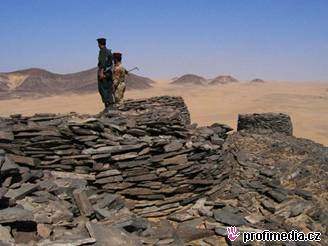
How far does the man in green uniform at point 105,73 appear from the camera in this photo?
10.5m

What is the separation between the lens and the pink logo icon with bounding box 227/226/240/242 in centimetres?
624

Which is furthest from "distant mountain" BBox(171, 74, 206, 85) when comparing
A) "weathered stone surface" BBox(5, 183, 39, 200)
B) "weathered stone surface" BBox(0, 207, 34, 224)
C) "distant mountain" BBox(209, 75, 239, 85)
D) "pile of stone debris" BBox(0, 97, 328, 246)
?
"weathered stone surface" BBox(0, 207, 34, 224)

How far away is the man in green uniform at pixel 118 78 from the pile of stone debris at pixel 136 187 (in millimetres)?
2166

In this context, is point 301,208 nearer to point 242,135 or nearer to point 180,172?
point 180,172

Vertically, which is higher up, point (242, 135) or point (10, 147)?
point (10, 147)

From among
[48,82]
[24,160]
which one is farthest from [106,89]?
[48,82]

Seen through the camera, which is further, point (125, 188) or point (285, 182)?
point (285, 182)

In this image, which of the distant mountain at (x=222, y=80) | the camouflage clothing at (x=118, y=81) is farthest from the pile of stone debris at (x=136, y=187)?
the distant mountain at (x=222, y=80)

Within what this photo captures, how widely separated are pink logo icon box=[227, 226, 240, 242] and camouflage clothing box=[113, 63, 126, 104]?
17.8 feet

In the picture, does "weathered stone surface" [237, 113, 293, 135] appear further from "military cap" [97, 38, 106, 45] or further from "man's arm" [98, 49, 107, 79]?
"military cap" [97, 38, 106, 45]

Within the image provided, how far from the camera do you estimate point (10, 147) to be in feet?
23.1

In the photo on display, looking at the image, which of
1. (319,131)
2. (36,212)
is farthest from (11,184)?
(319,131)

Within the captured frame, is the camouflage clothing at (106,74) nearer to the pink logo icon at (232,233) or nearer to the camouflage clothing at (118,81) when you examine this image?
the camouflage clothing at (118,81)

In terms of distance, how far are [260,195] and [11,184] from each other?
421 cm
